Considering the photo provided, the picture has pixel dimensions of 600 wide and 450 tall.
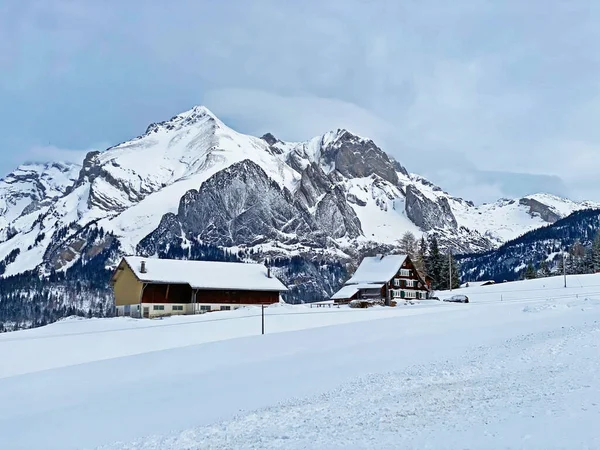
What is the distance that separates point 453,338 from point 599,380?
1686cm

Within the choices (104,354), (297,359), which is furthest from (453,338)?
(104,354)

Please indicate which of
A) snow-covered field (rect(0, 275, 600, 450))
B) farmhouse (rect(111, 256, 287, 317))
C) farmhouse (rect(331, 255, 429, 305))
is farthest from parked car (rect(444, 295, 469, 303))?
snow-covered field (rect(0, 275, 600, 450))

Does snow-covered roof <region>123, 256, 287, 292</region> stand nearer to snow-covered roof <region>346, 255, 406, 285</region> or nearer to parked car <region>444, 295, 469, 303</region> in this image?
snow-covered roof <region>346, 255, 406, 285</region>

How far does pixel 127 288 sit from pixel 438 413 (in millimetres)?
75926

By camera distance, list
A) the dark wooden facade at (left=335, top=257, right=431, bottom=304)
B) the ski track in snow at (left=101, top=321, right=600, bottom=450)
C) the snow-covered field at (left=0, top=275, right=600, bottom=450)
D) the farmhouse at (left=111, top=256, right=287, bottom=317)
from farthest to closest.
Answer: the dark wooden facade at (left=335, top=257, right=431, bottom=304) < the farmhouse at (left=111, top=256, right=287, bottom=317) < the snow-covered field at (left=0, top=275, right=600, bottom=450) < the ski track in snow at (left=101, top=321, right=600, bottom=450)

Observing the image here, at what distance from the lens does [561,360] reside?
22.0 m

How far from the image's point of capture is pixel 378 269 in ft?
347

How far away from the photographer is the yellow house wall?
272ft

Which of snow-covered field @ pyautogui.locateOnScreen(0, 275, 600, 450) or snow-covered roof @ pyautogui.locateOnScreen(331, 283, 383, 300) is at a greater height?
snow-covered roof @ pyautogui.locateOnScreen(331, 283, 383, 300)

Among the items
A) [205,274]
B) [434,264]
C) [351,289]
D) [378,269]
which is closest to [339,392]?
[205,274]

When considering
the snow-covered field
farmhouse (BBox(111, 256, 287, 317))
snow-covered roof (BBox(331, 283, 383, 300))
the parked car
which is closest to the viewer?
the snow-covered field

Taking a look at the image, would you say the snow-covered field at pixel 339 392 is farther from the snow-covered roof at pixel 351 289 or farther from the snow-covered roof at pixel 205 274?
the snow-covered roof at pixel 351 289

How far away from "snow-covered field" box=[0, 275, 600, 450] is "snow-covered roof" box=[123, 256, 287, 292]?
130ft

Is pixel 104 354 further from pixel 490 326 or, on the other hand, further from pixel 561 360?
pixel 561 360
